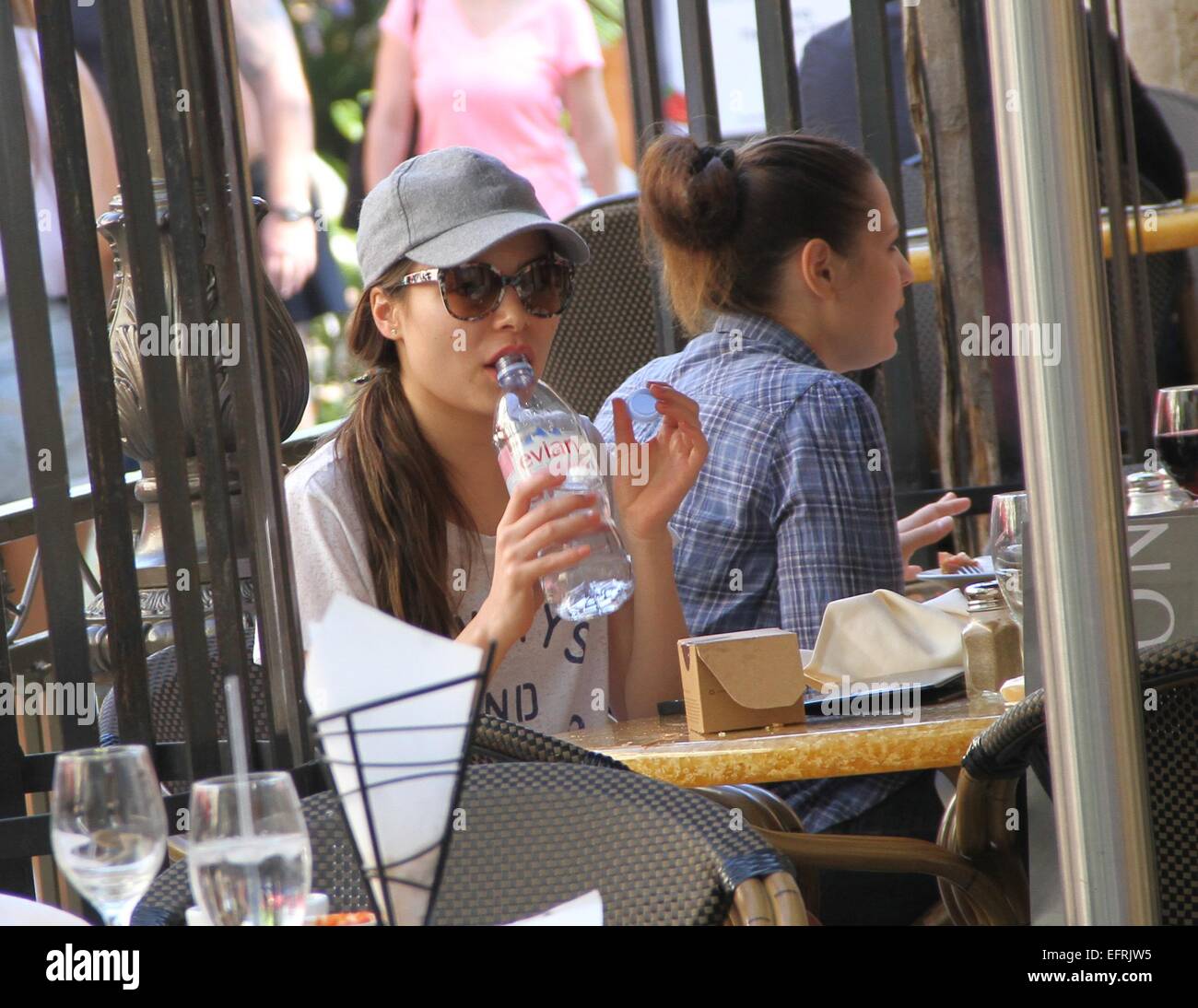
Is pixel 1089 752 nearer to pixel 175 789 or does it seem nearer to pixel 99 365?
pixel 99 365

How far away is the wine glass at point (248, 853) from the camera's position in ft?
2.69

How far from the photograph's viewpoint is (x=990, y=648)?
1.76 m

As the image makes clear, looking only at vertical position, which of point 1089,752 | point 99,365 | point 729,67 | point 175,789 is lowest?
point 175,789

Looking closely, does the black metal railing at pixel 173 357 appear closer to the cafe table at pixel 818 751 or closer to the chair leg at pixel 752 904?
the cafe table at pixel 818 751

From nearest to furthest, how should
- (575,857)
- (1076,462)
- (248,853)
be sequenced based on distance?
(1076,462) < (248,853) < (575,857)

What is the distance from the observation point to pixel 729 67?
15.3ft

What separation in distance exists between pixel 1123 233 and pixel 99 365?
2.21m

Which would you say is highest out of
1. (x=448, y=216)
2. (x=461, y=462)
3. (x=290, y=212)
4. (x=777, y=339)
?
(x=290, y=212)

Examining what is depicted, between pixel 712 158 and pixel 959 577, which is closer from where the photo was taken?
pixel 959 577

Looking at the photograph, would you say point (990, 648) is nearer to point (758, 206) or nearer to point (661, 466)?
point (661, 466)

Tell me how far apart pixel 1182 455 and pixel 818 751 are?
0.81m
